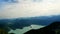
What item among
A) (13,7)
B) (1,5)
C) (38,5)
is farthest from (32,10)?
(1,5)

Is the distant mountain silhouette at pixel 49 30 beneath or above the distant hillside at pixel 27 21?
beneath

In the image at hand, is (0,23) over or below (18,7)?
below

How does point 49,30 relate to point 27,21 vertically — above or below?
below

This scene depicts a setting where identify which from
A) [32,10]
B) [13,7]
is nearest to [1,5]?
[13,7]

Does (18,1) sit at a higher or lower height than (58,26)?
higher

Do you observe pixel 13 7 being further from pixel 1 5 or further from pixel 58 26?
pixel 58 26

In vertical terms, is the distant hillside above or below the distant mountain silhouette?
above

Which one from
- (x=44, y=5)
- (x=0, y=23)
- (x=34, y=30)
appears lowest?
(x=34, y=30)

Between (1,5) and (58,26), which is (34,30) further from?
(1,5)

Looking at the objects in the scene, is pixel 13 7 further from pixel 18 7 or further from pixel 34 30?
pixel 34 30
